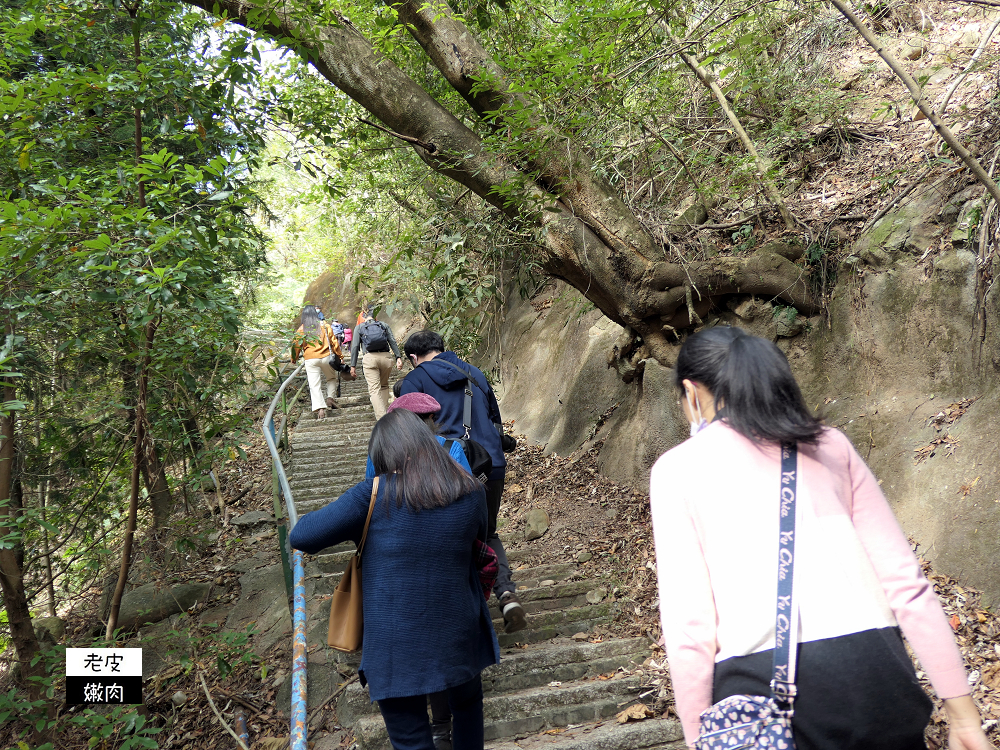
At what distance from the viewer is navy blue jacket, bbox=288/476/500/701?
8.04ft

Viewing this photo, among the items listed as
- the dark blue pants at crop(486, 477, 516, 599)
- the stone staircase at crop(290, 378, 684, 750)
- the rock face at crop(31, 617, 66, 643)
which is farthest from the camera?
the rock face at crop(31, 617, 66, 643)

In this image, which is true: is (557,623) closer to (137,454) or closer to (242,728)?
(242,728)

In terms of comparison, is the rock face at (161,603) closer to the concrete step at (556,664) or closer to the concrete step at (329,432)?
the concrete step at (329,432)

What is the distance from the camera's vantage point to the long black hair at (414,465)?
8.18 feet

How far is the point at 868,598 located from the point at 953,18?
343 inches

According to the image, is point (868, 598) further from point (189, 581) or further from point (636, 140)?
point (189, 581)

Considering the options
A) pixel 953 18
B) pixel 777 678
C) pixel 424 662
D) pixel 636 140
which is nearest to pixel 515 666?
pixel 424 662

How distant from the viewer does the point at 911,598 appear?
1.45m

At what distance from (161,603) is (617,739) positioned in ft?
18.6

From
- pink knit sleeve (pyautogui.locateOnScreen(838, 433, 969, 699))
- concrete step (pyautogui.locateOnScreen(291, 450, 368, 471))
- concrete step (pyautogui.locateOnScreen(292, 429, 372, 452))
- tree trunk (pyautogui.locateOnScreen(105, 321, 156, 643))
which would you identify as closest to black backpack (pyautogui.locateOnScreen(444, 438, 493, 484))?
tree trunk (pyautogui.locateOnScreen(105, 321, 156, 643))

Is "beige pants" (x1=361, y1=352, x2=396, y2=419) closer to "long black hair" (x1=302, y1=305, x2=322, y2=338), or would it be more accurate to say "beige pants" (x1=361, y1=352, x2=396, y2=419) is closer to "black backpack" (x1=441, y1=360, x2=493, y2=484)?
"long black hair" (x1=302, y1=305, x2=322, y2=338)

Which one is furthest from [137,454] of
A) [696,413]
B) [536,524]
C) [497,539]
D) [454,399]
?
[696,413]

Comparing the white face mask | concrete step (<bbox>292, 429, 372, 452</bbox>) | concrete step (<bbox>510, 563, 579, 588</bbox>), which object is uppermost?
concrete step (<bbox>292, 429, 372, 452</bbox>)

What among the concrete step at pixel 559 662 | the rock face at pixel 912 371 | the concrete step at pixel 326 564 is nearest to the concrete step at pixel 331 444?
the concrete step at pixel 326 564
